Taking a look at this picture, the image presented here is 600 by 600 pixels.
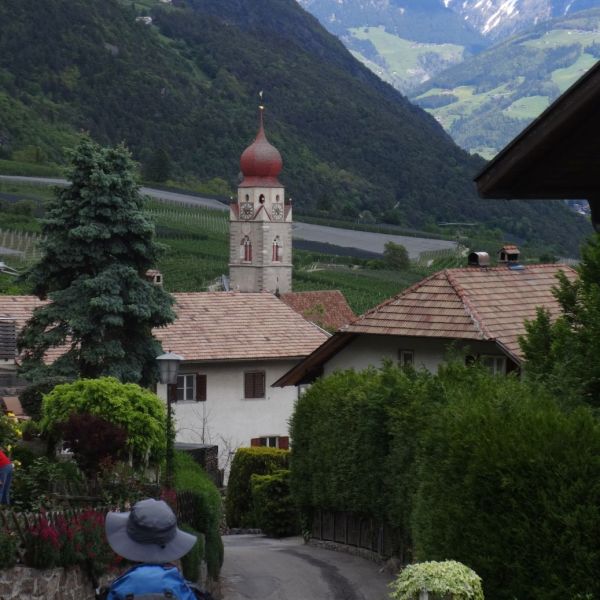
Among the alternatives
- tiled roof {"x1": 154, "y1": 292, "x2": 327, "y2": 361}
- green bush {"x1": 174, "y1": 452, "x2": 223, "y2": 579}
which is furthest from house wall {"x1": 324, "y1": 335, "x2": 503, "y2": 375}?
tiled roof {"x1": 154, "y1": 292, "x2": 327, "y2": 361}

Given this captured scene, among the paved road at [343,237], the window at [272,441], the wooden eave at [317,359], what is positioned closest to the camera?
the wooden eave at [317,359]

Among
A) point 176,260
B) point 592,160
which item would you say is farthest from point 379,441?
point 176,260

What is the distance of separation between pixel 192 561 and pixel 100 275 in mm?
15236

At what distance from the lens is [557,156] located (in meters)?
9.88

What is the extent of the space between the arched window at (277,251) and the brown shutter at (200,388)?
75483 mm

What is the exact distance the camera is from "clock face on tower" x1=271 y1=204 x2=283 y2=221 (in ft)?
436

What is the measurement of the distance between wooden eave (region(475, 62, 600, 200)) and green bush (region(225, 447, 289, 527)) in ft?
89.6

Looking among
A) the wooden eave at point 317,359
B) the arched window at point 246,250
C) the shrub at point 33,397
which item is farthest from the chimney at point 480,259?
the arched window at point 246,250

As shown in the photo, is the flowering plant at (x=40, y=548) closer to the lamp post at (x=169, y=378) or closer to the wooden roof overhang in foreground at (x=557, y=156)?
the lamp post at (x=169, y=378)

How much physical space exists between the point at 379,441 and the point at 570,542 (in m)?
13.0

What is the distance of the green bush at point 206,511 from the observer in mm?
21609

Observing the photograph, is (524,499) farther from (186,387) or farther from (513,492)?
(186,387)

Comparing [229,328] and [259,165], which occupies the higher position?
[259,165]

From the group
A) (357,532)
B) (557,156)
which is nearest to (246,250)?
(357,532)
